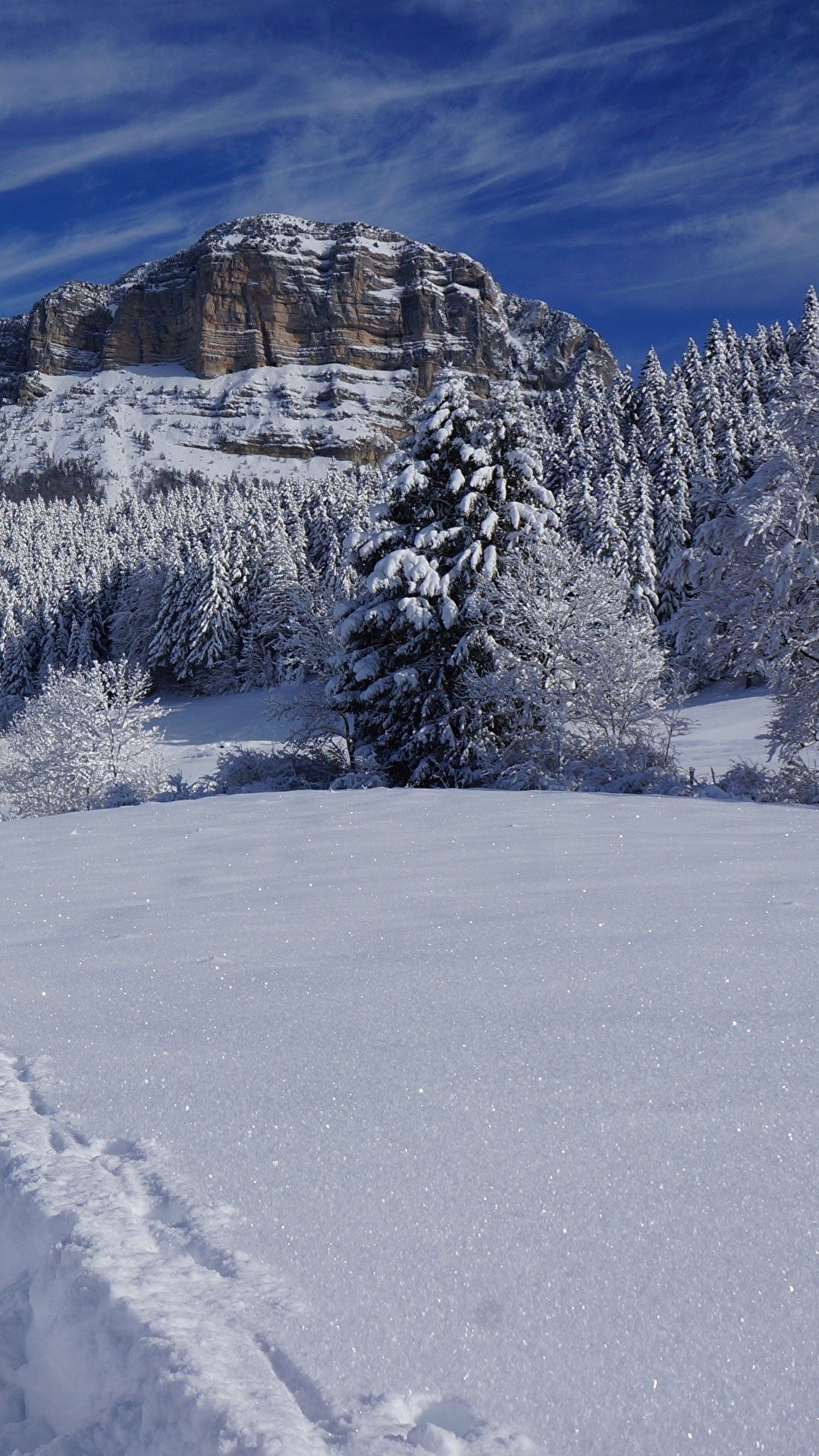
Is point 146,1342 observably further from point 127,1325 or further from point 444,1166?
point 444,1166

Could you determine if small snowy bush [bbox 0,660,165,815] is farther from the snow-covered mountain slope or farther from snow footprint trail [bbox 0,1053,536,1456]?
snow footprint trail [bbox 0,1053,536,1456]

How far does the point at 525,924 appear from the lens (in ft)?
15.0

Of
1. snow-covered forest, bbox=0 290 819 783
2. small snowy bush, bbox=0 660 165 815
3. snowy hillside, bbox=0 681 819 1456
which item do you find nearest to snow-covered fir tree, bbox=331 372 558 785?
snow-covered forest, bbox=0 290 819 783

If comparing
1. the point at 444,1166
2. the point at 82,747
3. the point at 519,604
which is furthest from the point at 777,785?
the point at 82,747

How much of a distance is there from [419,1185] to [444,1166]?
0.10 metres

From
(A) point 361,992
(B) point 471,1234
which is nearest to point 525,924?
(A) point 361,992

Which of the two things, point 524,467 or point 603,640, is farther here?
point 524,467

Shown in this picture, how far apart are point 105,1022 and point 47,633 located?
68711 millimetres

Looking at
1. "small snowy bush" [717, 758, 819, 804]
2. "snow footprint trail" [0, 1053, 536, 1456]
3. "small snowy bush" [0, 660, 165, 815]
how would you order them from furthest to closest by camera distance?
"small snowy bush" [0, 660, 165, 815]
"small snowy bush" [717, 758, 819, 804]
"snow footprint trail" [0, 1053, 536, 1456]

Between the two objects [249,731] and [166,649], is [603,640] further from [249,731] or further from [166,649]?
[166,649]

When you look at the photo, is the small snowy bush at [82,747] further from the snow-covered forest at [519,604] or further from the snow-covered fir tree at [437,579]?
the snow-covered fir tree at [437,579]

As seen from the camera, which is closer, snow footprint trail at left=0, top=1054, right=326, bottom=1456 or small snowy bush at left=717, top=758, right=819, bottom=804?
snow footprint trail at left=0, top=1054, right=326, bottom=1456

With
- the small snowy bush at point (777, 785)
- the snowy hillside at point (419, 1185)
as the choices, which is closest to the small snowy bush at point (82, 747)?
the small snowy bush at point (777, 785)

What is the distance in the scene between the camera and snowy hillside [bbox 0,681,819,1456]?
1591mm
